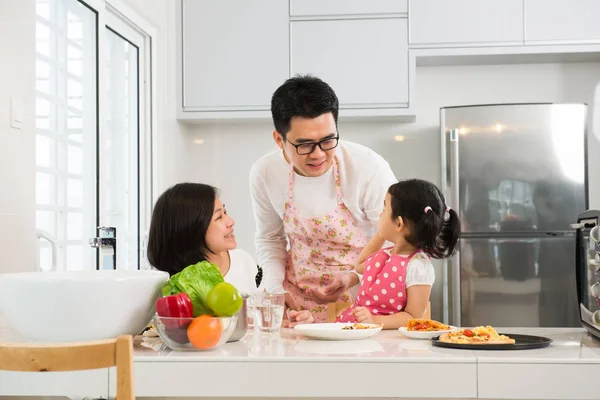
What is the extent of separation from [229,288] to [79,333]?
0.27 meters

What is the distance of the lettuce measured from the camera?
1396 millimetres

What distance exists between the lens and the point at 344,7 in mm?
3650

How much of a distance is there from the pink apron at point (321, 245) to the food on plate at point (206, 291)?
91cm

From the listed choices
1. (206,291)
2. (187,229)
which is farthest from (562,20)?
(206,291)

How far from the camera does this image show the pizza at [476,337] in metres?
1.38

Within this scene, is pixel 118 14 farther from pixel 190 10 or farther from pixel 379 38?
pixel 379 38

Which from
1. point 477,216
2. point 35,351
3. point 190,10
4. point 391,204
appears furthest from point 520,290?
point 35,351

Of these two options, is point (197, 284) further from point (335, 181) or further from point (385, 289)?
point (335, 181)

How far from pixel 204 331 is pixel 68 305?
238mm

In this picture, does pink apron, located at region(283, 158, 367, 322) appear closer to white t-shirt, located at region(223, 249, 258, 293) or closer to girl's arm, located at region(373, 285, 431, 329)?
white t-shirt, located at region(223, 249, 258, 293)

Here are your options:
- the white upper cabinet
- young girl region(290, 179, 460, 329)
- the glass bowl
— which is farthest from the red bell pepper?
the white upper cabinet

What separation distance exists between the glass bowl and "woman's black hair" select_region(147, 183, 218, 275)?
0.65m

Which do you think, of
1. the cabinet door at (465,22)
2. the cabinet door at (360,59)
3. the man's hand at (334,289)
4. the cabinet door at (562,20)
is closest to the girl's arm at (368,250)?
the man's hand at (334,289)

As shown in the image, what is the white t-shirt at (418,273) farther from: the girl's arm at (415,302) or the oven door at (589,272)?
the oven door at (589,272)
